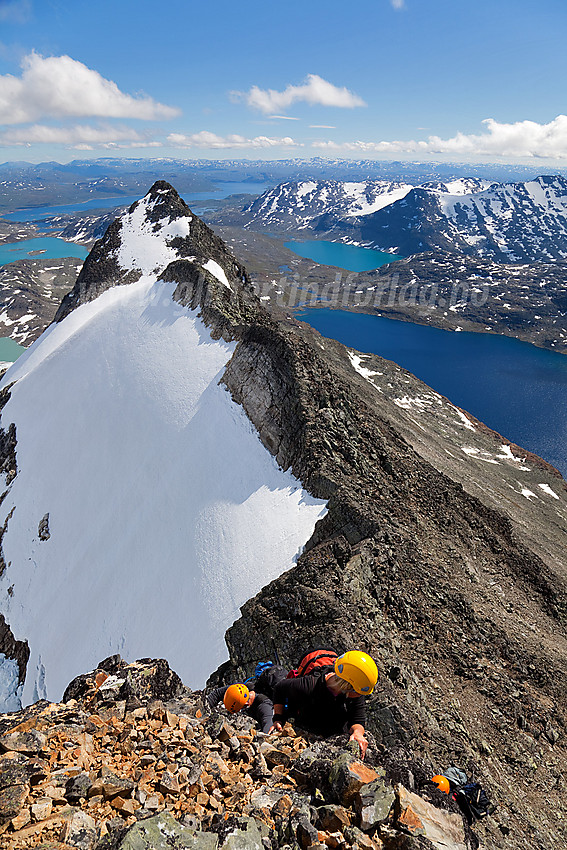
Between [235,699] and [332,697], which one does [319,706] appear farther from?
[235,699]

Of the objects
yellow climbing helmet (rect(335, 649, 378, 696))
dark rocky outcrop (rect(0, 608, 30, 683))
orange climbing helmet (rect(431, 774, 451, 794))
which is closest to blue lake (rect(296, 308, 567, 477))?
orange climbing helmet (rect(431, 774, 451, 794))

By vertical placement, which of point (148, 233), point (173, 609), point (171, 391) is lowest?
point (173, 609)

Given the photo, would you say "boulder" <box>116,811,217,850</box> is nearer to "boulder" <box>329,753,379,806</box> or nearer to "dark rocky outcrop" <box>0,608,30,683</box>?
"boulder" <box>329,753,379,806</box>

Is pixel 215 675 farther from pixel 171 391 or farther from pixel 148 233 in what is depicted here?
pixel 148 233

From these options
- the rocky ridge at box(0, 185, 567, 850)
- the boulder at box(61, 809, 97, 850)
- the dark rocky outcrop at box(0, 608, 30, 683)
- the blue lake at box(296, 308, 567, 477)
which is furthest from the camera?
the blue lake at box(296, 308, 567, 477)

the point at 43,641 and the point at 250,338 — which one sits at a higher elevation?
the point at 250,338

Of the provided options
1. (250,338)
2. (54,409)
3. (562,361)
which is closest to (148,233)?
(54,409)

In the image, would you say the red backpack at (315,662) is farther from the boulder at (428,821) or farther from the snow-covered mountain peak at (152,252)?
the snow-covered mountain peak at (152,252)
